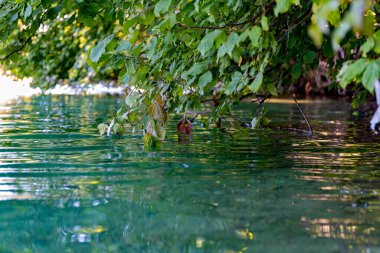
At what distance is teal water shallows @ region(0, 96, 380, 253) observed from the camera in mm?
3279

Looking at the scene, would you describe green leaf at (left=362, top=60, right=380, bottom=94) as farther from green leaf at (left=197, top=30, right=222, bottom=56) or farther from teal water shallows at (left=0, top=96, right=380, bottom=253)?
green leaf at (left=197, top=30, right=222, bottom=56)

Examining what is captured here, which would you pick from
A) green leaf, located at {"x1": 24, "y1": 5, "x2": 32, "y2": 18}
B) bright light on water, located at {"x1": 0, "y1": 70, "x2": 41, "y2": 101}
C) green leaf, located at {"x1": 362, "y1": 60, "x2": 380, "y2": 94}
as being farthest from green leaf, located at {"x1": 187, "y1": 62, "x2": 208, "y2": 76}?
bright light on water, located at {"x1": 0, "y1": 70, "x2": 41, "y2": 101}

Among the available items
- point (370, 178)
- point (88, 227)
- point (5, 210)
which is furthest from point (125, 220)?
point (370, 178)

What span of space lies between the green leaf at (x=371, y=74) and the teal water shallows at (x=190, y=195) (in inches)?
29.8

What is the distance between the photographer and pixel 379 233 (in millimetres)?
3359

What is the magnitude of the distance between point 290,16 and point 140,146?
2.35 m

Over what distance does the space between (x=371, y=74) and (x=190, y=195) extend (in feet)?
5.50

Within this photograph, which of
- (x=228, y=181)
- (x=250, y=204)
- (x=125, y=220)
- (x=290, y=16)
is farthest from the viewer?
(x=290, y=16)

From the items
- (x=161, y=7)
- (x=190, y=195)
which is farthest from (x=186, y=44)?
(x=190, y=195)

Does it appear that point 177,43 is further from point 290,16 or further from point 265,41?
point 265,41

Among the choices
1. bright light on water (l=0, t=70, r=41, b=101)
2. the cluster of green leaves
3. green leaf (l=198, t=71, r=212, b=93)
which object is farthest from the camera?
bright light on water (l=0, t=70, r=41, b=101)

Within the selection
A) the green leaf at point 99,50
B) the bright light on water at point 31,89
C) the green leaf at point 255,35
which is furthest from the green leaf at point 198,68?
the bright light on water at point 31,89

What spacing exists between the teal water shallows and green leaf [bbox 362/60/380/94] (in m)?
0.76

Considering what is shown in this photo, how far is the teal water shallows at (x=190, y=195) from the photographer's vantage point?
328cm
